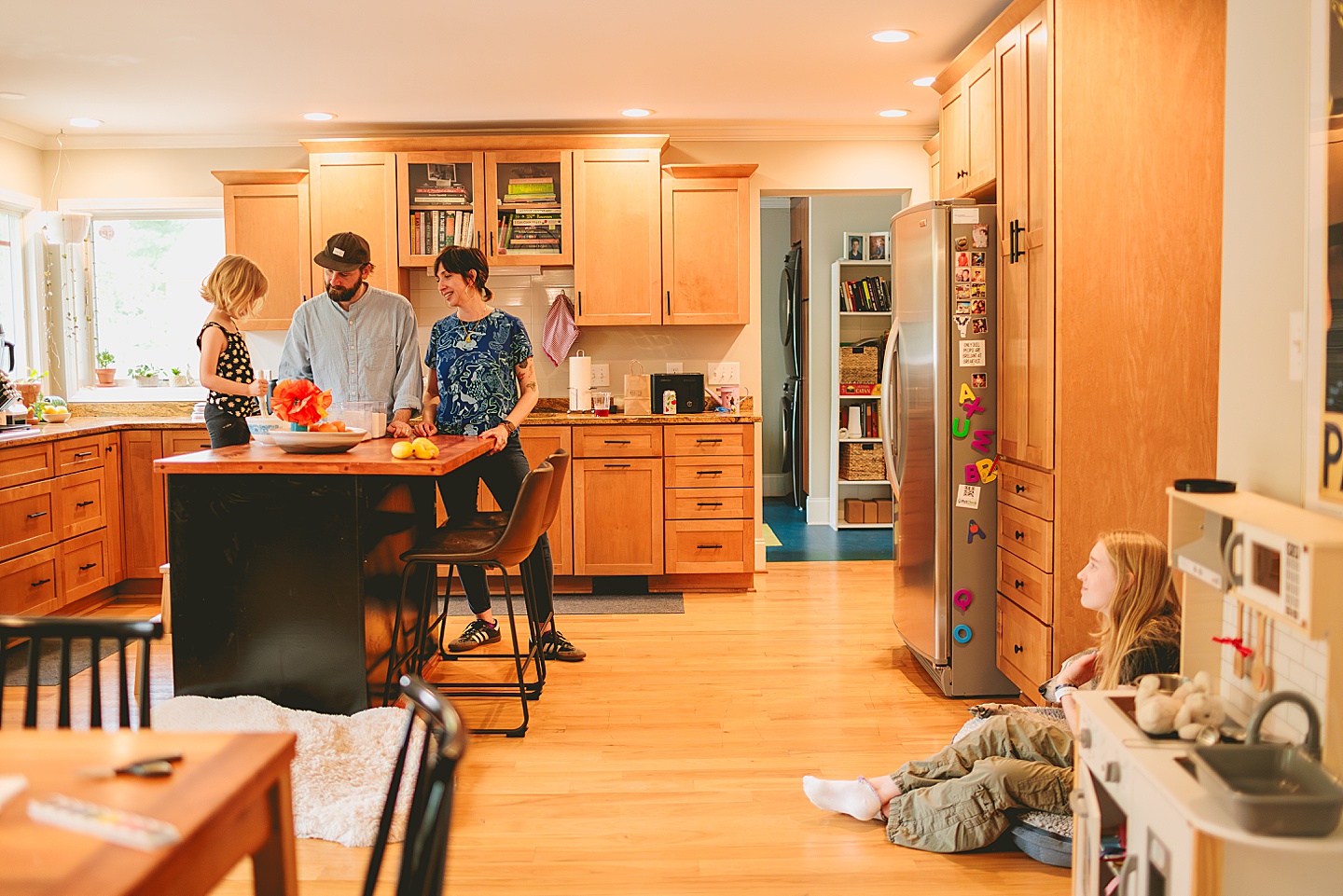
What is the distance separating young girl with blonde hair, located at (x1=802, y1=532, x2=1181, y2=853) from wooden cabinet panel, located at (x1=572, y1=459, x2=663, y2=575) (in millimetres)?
2715

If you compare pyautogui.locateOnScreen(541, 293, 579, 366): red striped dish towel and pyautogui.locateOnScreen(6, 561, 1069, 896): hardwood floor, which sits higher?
pyautogui.locateOnScreen(541, 293, 579, 366): red striped dish towel

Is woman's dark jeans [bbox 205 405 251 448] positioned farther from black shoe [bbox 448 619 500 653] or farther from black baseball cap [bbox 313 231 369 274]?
black shoe [bbox 448 619 500 653]

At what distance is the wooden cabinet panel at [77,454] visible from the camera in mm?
4777

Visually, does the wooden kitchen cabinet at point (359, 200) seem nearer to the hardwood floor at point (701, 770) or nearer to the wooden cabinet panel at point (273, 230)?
the wooden cabinet panel at point (273, 230)

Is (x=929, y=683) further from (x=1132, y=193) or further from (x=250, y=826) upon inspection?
(x=250, y=826)

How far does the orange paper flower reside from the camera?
3.18m

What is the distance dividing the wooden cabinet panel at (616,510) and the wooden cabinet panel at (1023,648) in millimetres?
2155

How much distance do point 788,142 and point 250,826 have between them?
17.2 feet

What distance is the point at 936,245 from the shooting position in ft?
11.9

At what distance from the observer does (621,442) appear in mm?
5340

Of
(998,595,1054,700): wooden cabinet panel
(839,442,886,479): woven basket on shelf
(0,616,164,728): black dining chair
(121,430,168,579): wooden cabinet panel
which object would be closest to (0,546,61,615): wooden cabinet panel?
(121,430,168,579): wooden cabinet panel

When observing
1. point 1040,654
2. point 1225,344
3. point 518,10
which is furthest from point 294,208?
point 1225,344

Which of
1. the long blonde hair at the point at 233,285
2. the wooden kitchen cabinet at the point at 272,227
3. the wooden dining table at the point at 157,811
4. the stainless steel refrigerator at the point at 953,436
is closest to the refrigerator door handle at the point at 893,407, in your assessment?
the stainless steel refrigerator at the point at 953,436

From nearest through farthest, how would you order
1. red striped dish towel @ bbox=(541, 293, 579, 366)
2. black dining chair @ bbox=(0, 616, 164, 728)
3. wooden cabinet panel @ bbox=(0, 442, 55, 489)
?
black dining chair @ bbox=(0, 616, 164, 728) < wooden cabinet panel @ bbox=(0, 442, 55, 489) < red striped dish towel @ bbox=(541, 293, 579, 366)
